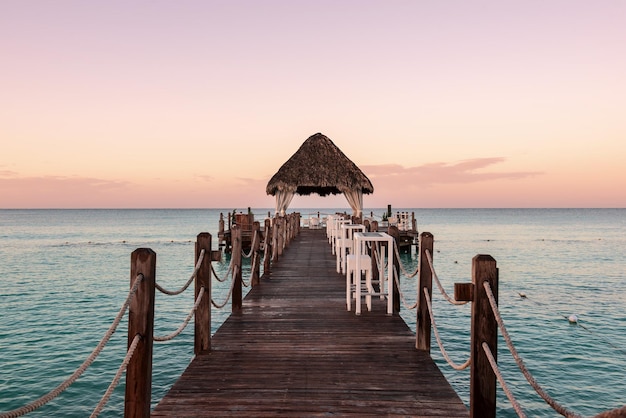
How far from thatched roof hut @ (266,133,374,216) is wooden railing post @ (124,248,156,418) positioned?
20439mm

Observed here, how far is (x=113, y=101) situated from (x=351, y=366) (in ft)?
72.9

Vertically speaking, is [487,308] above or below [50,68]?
below

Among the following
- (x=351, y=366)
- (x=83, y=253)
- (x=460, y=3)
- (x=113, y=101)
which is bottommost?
(x=83, y=253)

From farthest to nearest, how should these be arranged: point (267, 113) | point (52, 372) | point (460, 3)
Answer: point (267, 113) < point (460, 3) < point (52, 372)

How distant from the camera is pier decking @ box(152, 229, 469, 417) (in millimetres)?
3471

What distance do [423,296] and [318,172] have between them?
1919 cm

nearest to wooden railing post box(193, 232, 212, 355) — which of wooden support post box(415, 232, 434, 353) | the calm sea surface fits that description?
wooden support post box(415, 232, 434, 353)

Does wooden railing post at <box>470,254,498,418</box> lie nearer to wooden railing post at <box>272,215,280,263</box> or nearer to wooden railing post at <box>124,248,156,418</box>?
wooden railing post at <box>124,248,156,418</box>

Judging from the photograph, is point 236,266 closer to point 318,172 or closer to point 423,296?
point 423,296

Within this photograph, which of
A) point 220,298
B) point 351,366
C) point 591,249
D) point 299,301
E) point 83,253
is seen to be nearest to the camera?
point 351,366

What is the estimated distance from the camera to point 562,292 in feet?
60.3

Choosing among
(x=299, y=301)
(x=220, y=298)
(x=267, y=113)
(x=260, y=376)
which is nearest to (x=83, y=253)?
(x=267, y=113)

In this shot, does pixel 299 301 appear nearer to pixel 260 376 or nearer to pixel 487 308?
pixel 260 376

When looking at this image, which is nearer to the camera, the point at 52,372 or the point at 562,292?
the point at 52,372
